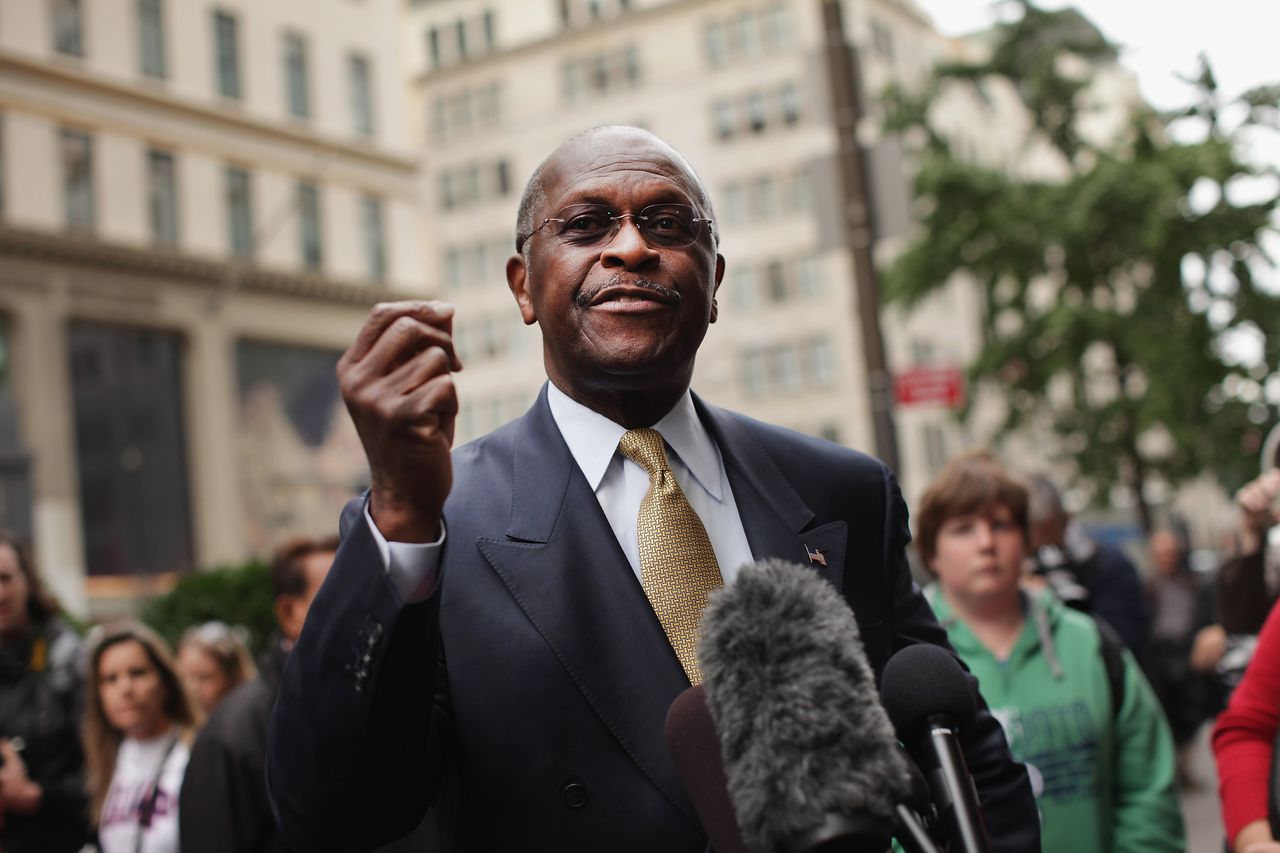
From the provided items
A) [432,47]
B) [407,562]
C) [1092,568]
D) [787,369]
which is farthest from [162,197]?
[432,47]

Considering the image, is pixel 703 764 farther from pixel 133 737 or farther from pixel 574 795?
pixel 133 737

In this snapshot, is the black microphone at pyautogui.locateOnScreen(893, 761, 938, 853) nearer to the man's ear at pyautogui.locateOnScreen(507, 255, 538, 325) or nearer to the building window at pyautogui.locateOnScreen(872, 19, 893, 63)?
the man's ear at pyautogui.locateOnScreen(507, 255, 538, 325)

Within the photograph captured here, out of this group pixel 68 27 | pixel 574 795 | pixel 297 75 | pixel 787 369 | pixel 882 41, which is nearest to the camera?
pixel 574 795

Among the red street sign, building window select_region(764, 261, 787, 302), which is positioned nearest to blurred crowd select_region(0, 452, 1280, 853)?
the red street sign

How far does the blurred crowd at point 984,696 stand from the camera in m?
4.45

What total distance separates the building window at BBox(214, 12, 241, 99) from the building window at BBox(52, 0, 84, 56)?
340cm

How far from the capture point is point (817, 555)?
2.42 metres

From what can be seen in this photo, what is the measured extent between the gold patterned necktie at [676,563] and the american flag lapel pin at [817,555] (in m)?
0.15

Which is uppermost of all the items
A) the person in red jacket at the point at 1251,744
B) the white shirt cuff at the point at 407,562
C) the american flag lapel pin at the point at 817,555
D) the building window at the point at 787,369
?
the building window at the point at 787,369

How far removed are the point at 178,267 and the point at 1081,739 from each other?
2964 cm

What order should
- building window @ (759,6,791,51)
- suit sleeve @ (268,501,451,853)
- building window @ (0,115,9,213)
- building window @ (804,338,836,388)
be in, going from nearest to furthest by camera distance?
suit sleeve @ (268,501,451,853)
building window @ (0,115,9,213)
building window @ (804,338,836,388)
building window @ (759,6,791,51)

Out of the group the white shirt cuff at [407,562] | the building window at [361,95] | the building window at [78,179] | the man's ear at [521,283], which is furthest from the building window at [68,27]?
the white shirt cuff at [407,562]

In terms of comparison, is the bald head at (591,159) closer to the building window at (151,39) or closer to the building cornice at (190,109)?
the building cornice at (190,109)

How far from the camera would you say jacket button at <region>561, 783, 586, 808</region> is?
219 centimetres
